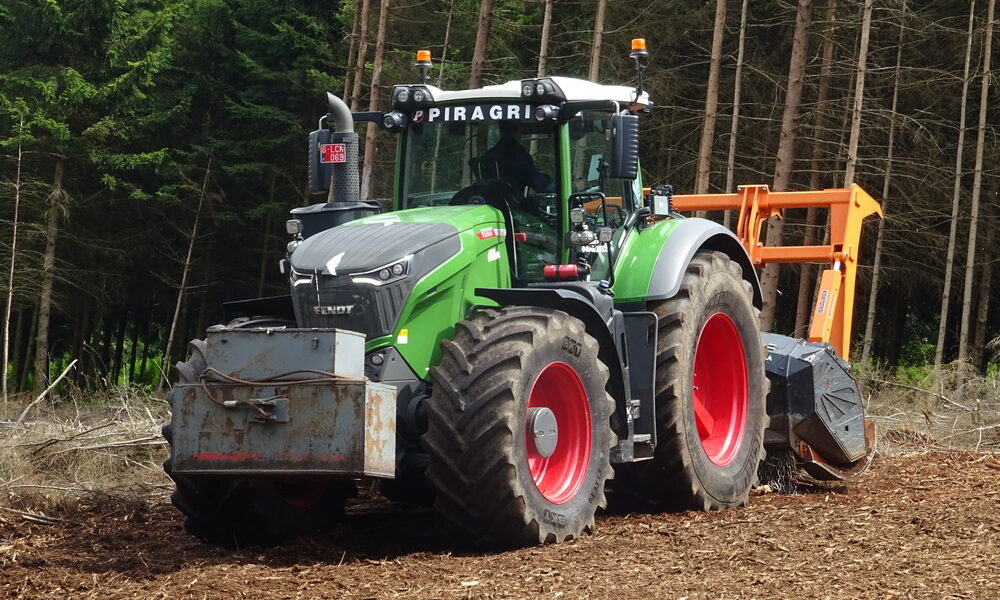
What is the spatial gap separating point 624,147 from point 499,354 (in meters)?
1.68

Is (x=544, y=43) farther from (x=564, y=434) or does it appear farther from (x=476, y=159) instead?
(x=564, y=434)

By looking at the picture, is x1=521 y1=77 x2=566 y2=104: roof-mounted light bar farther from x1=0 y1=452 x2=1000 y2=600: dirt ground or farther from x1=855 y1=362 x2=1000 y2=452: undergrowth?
x1=855 y1=362 x2=1000 y2=452: undergrowth

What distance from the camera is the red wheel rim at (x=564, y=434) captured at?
24.7 feet

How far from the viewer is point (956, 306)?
92.6 ft

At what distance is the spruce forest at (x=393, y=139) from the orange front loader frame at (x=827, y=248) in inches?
303

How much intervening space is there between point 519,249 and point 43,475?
4.46 m

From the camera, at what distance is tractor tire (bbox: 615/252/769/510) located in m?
8.43

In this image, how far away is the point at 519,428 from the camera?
691cm

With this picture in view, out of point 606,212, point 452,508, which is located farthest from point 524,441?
point 606,212

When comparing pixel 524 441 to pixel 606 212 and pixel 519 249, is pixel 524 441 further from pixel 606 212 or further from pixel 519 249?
pixel 606 212

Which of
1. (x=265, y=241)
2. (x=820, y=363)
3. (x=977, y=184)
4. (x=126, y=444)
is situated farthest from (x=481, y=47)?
(x=820, y=363)

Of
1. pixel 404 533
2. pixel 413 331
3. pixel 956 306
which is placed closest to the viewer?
pixel 413 331

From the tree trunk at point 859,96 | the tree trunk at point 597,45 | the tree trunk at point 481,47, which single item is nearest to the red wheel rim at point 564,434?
the tree trunk at point 859,96

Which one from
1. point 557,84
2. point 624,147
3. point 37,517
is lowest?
point 37,517
